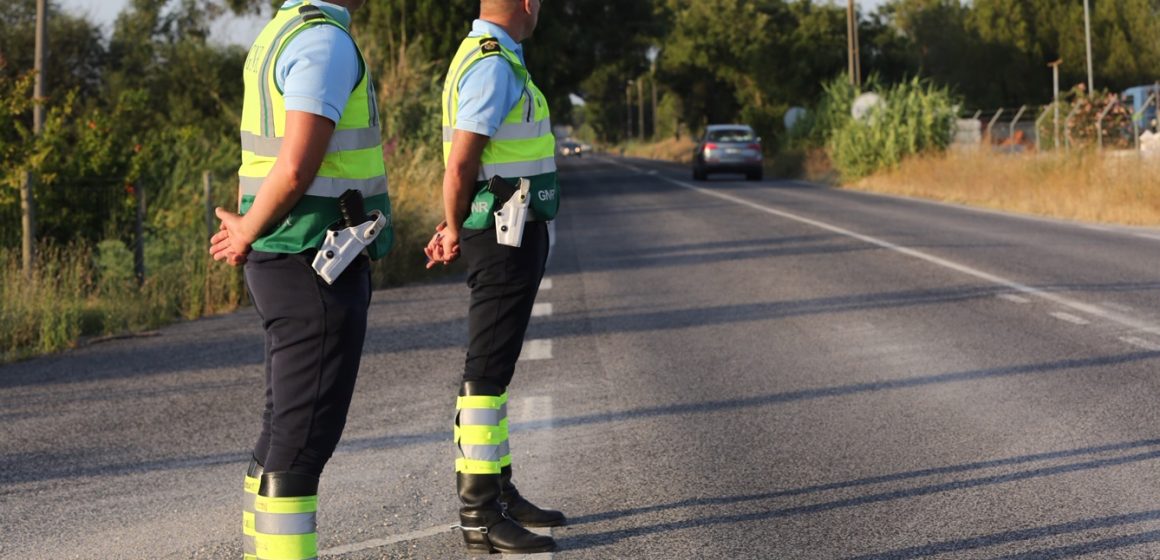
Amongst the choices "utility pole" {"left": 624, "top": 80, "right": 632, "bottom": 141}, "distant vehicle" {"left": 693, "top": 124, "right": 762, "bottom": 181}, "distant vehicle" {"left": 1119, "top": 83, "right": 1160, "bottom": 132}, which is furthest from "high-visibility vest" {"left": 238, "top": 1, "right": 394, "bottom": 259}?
"utility pole" {"left": 624, "top": 80, "right": 632, "bottom": 141}

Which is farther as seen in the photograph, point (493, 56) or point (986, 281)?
point (986, 281)

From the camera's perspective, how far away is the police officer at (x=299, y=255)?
11.4ft

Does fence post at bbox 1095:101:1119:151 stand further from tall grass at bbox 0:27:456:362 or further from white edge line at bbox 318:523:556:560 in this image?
white edge line at bbox 318:523:556:560

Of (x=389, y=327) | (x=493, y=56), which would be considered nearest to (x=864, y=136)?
(x=389, y=327)

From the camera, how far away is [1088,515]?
5008 millimetres

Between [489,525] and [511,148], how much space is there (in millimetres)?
1179

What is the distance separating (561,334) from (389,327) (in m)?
1.50

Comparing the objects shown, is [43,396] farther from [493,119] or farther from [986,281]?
[986,281]

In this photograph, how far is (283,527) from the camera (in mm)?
3545

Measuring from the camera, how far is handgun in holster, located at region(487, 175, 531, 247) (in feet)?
15.5

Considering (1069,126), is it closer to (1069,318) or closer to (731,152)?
(731,152)

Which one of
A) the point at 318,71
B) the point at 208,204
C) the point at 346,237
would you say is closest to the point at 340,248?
the point at 346,237

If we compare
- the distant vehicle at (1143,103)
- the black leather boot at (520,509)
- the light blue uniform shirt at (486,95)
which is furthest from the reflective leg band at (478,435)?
the distant vehicle at (1143,103)

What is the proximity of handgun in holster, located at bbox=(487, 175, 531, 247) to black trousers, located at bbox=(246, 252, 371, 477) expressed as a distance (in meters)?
1.16
